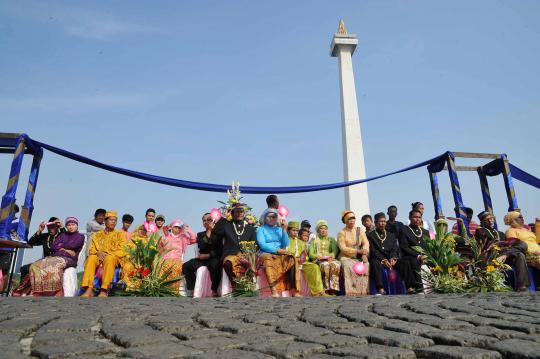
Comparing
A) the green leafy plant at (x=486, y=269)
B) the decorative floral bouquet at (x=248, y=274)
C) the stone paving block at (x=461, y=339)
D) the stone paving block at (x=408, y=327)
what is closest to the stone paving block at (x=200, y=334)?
the stone paving block at (x=408, y=327)

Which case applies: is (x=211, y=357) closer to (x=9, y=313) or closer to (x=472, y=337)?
(x=472, y=337)

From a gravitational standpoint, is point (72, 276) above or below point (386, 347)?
above

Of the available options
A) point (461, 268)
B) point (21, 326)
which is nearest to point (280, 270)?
point (461, 268)

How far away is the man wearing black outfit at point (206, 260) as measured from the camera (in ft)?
23.9

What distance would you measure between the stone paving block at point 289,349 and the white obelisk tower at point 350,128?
14112 millimetres

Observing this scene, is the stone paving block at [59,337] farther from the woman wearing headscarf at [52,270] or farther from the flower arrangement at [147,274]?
the woman wearing headscarf at [52,270]

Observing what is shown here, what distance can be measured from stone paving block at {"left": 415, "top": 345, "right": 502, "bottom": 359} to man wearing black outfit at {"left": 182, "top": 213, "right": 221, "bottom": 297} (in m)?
5.69

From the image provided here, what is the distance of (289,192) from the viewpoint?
9.17 meters

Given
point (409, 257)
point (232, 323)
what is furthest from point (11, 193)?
point (409, 257)

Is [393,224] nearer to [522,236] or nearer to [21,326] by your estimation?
[522,236]

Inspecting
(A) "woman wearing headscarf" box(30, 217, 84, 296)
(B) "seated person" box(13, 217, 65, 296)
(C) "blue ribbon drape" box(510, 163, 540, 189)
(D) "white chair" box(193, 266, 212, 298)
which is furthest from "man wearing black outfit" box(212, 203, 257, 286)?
(C) "blue ribbon drape" box(510, 163, 540, 189)

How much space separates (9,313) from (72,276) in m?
3.73

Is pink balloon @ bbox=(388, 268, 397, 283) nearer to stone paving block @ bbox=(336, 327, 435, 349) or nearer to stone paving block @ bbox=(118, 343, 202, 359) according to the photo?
stone paving block @ bbox=(336, 327, 435, 349)

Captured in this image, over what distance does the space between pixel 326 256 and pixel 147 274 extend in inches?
119
